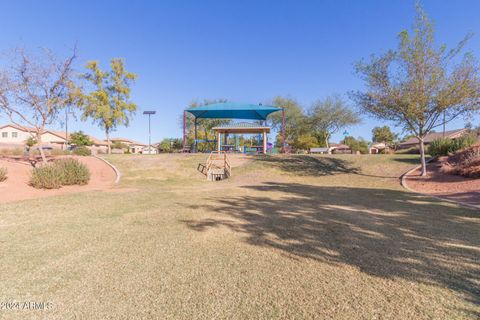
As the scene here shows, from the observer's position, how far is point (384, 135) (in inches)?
2625

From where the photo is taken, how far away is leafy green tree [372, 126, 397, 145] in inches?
2581

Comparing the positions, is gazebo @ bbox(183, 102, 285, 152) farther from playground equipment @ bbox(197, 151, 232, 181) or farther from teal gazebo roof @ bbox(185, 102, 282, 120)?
playground equipment @ bbox(197, 151, 232, 181)

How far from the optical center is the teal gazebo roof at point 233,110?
1956 cm

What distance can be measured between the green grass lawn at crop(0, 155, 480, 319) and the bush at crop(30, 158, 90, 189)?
3355 mm

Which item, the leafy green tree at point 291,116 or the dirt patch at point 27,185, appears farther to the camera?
the leafy green tree at point 291,116

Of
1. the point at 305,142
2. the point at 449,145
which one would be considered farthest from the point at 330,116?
the point at 449,145

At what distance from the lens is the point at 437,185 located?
10.7 meters

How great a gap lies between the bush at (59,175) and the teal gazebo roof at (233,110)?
34.0 feet

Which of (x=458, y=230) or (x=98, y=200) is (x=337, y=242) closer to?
(x=458, y=230)

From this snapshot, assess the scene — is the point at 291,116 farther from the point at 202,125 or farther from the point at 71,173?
the point at 71,173

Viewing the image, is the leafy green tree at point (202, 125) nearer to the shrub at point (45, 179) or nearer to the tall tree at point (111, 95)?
the tall tree at point (111, 95)

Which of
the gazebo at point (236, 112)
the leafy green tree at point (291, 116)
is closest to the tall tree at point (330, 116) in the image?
the leafy green tree at point (291, 116)

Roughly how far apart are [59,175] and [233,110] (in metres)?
12.7

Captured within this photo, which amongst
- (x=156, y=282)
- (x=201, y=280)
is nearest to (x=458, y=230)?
(x=201, y=280)
